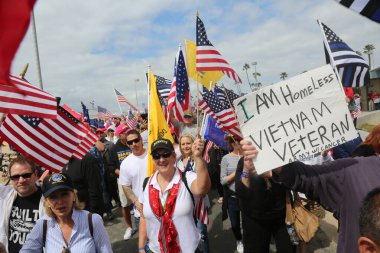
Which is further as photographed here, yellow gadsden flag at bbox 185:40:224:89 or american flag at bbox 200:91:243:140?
yellow gadsden flag at bbox 185:40:224:89

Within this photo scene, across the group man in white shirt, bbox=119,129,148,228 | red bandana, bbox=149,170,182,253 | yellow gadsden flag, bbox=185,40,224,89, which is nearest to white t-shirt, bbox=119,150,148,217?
man in white shirt, bbox=119,129,148,228

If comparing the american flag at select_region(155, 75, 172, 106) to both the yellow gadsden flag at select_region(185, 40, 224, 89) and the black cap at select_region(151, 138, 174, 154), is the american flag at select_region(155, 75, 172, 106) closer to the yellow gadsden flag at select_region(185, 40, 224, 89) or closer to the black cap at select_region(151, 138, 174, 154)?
the yellow gadsden flag at select_region(185, 40, 224, 89)

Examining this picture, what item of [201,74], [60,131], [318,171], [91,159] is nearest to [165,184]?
[318,171]

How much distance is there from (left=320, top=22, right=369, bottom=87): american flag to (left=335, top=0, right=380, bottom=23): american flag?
288 cm

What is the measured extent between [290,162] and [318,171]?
187 mm

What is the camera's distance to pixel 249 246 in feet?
12.3

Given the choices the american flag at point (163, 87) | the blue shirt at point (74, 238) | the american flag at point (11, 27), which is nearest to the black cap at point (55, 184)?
the blue shirt at point (74, 238)

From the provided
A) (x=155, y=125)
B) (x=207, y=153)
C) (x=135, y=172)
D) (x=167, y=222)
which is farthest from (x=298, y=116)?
(x=207, y=153)

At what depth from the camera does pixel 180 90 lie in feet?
19.4

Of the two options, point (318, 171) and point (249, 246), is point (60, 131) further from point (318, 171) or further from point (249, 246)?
point (318, 171)

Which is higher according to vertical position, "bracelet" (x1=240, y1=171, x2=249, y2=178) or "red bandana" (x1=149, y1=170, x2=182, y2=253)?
"bracelet" (x1=240, y1=171, x2=249, y2=178)

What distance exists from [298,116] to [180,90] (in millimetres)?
3659

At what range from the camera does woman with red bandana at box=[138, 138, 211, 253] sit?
A: 9.95 feet

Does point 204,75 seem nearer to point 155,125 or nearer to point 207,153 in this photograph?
point 207,153
